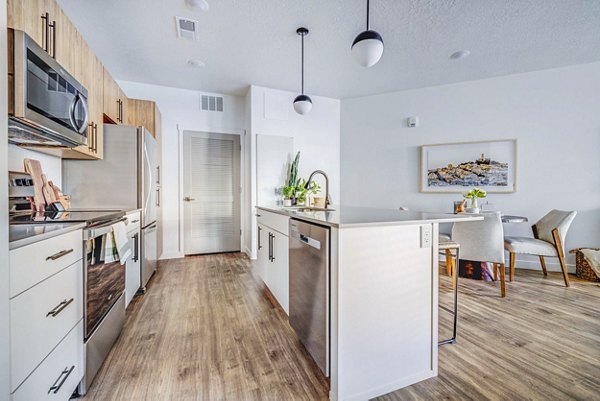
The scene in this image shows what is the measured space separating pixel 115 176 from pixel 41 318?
1855mm

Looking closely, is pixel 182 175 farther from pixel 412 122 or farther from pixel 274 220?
pixel 412 122

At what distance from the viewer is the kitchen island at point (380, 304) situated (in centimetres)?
127

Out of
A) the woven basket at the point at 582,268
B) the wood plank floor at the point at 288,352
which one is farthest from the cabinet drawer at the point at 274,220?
the woven basket at the point at 582,268

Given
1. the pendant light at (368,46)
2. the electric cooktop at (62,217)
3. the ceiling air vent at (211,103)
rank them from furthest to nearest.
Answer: the ceiling air vent at (211,103), the pendant light at (368,46), the electric cooktop at (62,217)

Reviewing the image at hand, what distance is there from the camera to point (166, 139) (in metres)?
4.21

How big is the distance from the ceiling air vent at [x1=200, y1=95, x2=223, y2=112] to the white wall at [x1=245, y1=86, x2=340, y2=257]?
0.51 meters

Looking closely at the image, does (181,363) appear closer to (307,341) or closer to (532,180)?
(307,341)

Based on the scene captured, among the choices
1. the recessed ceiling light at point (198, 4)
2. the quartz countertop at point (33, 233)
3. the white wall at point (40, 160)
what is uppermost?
the recessed ceiling light at point (198, 4)

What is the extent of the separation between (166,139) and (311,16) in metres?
2.90

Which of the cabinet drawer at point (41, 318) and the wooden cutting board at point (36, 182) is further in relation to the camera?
the wooden cutting board at point (36, 182)

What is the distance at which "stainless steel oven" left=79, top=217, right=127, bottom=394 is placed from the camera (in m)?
1.41

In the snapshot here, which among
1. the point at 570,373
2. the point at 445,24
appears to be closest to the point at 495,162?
the point at 445,24

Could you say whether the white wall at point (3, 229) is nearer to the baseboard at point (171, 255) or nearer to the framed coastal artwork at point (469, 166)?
the baseboard at point (171, 255)

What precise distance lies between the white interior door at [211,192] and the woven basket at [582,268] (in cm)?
474
